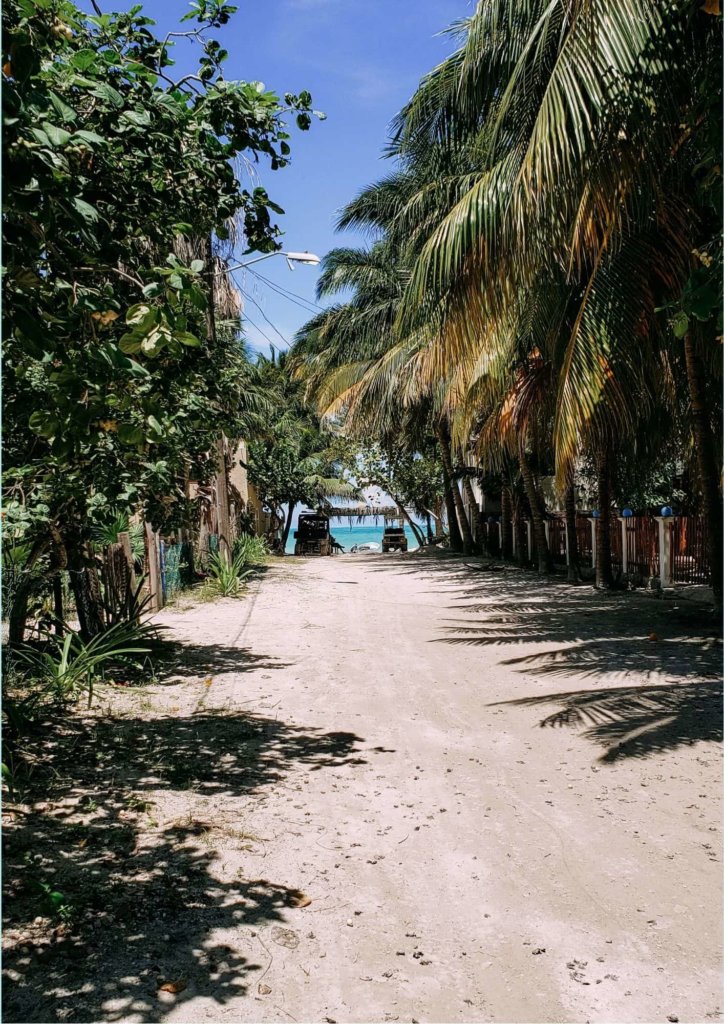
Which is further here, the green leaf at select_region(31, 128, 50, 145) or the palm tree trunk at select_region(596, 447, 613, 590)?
the palm tree trunk at select_region(596, 447, 613, 590)

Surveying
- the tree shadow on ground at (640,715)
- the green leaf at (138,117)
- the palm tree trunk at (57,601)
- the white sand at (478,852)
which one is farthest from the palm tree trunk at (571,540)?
the green leaf at (138,117)

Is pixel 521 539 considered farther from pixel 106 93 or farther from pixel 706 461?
pixel 106 93

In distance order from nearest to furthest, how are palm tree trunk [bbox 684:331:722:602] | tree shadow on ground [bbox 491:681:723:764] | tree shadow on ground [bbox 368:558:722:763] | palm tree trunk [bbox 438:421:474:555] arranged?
tree shadow on ground [bbox 491:681:723:764], tree shadow on ground [bbox 368:558:722:763], palm tree trunk [bbox 684:331:722:602], palm tree trunk [bbox 438:421:474:555]

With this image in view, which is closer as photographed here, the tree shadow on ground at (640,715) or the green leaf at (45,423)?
the green leaf at (45,423)

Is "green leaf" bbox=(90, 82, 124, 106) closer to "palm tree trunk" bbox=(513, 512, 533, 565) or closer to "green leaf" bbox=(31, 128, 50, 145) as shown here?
"green leaf" bbox=(31, 128, 50, 145)

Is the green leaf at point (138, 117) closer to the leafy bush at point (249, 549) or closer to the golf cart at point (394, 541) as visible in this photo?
the leafy bush at point (249, 549)

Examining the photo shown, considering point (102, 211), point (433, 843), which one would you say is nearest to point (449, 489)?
point (433, 843)

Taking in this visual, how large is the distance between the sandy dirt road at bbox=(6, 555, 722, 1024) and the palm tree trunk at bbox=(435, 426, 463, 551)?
1843 centimetres

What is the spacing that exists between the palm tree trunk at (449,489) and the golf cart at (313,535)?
8.45 m

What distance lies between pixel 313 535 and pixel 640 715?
3135 cm

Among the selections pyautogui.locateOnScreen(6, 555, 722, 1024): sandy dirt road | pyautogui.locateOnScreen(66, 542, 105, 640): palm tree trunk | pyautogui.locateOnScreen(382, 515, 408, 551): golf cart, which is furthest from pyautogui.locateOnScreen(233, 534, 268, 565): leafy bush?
pyautogui.locateOnScreen(382, 515, 408, 551): golf cart

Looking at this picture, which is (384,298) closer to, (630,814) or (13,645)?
(13,645)

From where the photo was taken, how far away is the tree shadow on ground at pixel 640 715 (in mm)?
5518

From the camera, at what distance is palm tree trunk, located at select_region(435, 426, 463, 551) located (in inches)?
1051
